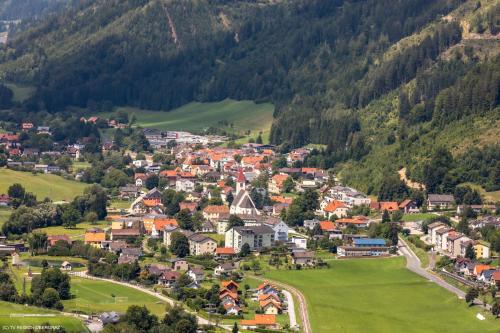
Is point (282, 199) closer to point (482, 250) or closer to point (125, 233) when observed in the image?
point (125, 233)

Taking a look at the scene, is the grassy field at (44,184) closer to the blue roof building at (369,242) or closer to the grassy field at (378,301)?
the blue roof building at (369,242)

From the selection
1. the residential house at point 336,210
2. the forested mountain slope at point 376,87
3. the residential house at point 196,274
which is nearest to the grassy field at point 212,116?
the forested mountain slope at point 376,87

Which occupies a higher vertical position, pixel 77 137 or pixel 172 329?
pixel 77 137

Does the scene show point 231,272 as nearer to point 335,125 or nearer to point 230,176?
point 230,176

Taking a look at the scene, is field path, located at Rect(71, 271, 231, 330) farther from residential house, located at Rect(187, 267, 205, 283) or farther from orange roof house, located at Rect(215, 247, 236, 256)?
orange roof house, located at Rect(215, 247, 236, 256)

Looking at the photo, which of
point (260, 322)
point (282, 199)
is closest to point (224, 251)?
point (260, 322)

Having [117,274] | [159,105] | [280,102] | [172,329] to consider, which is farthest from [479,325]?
[159,105]

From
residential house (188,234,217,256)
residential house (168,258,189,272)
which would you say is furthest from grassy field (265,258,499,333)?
residential house (188,234,217,256)
